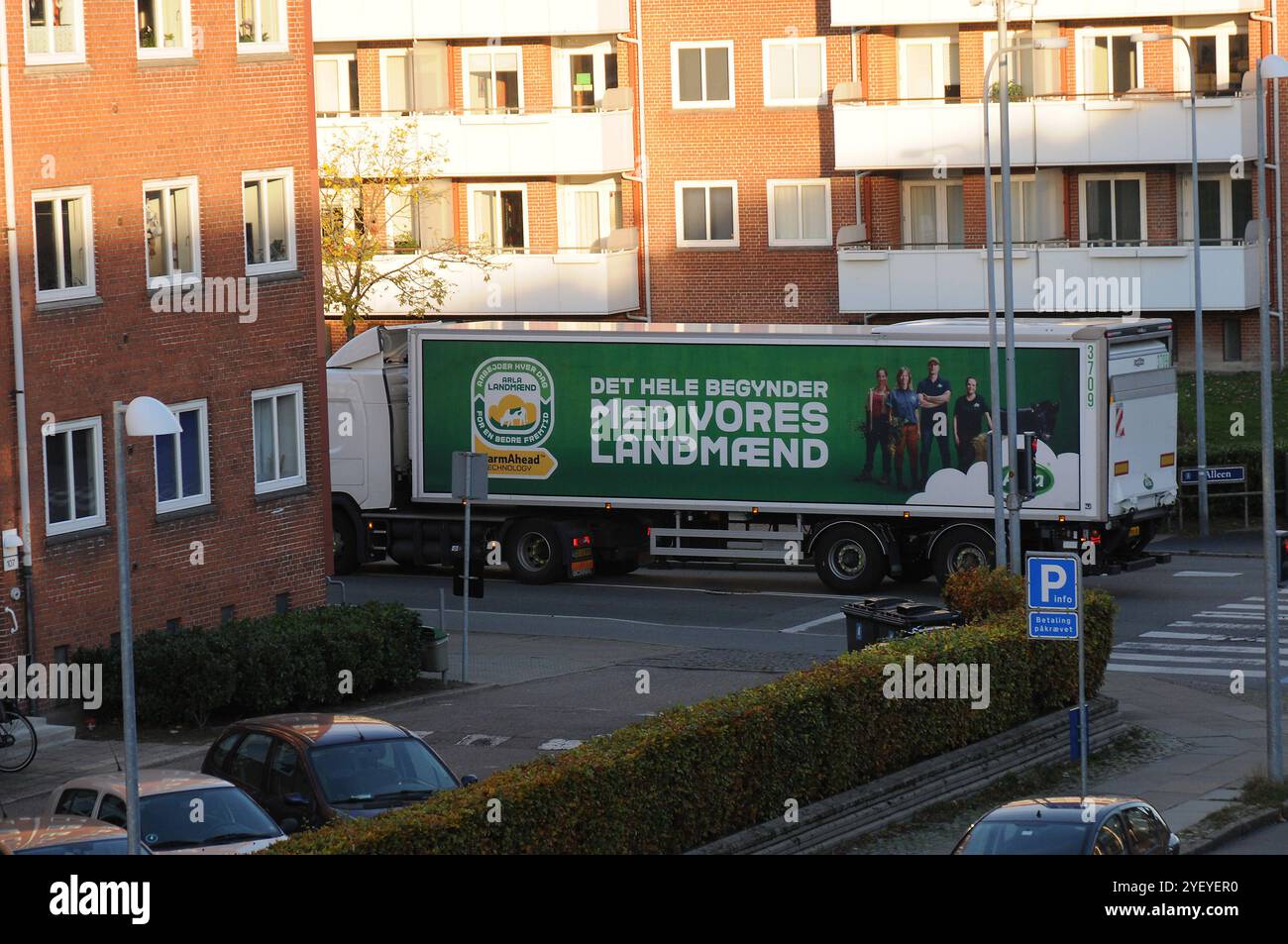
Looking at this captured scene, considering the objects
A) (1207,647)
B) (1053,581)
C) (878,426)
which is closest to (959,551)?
(878,426)

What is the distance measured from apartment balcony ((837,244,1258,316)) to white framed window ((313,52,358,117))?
47.2 ft

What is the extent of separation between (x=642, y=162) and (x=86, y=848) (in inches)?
1464

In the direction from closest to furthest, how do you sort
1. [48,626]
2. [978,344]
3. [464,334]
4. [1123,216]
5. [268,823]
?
[268,823]
[48,626]
[978,344]
[464,334]
[1123,216]

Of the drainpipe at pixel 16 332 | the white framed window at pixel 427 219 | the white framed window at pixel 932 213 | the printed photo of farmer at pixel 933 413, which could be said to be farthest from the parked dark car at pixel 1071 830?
the white framed window at pixel 427 219

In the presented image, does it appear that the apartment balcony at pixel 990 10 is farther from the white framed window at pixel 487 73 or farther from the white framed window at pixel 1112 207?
the white framed window at pixel 487 73

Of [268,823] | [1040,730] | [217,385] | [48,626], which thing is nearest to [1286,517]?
[1040,730]

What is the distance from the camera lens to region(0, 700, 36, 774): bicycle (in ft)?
69.7

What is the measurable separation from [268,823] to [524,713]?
343 inches

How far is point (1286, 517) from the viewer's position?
3806 cm

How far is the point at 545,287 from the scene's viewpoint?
4853 centimetres

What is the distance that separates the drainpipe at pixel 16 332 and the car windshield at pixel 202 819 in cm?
893

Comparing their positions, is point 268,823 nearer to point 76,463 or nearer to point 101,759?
point 101,759

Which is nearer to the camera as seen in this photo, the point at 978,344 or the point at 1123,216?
the point at 978,344

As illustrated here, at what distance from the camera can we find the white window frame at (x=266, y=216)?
2759 centimetres
